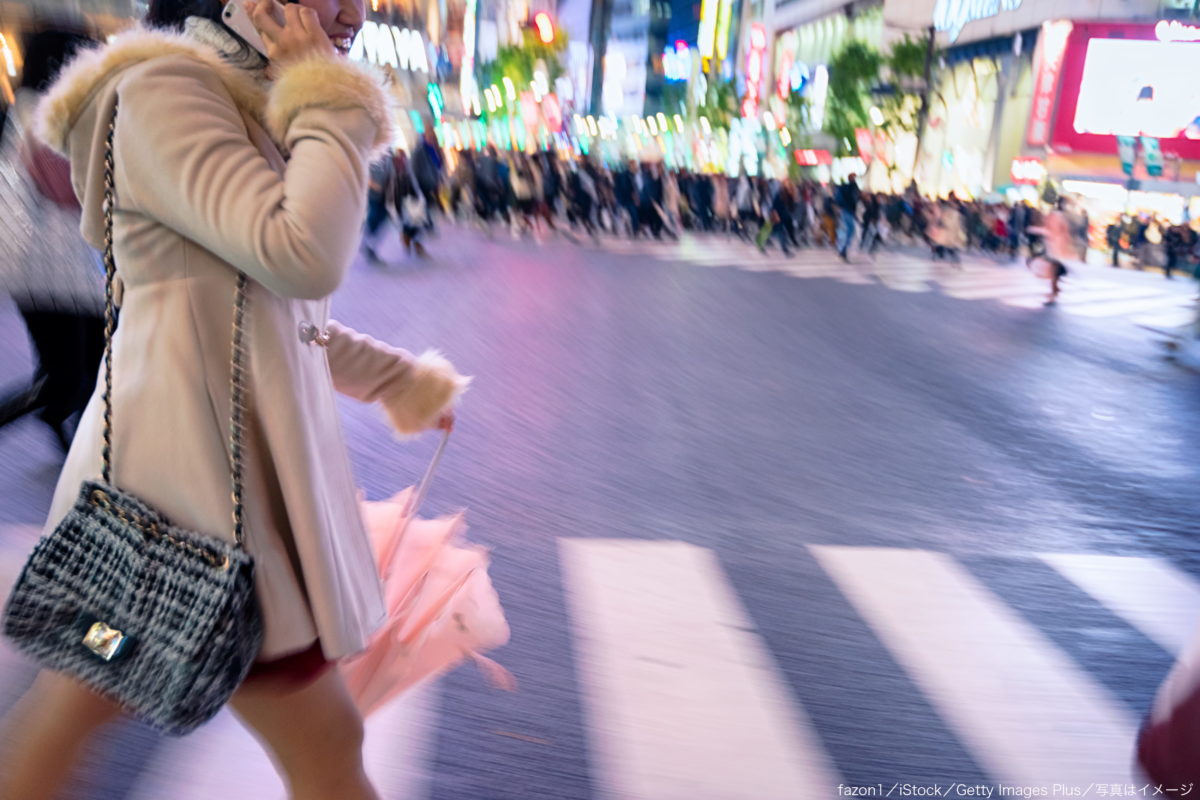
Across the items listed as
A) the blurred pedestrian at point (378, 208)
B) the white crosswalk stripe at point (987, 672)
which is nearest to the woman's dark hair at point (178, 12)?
the white crosswalk stripe at point (987, 672)

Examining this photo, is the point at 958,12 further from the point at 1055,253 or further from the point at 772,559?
the point at 772,559

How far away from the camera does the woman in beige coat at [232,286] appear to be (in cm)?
A: 125

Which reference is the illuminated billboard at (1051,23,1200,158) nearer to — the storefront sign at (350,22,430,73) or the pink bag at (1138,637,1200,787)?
the pink bag at (1138,637,1200,787)

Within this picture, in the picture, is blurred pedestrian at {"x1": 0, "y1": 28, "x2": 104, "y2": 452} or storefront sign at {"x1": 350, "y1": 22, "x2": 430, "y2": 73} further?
storefront sign at {"x1": 350, "y1": 22, "x2": 430, "y2": 73}

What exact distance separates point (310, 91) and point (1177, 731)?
168 cm

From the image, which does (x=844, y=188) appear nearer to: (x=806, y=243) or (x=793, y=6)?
(x=806, y=243)

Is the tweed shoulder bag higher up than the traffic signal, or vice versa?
the traffic signal

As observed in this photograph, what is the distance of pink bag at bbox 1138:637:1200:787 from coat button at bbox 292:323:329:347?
4.93 feet

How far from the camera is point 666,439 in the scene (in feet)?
19.2

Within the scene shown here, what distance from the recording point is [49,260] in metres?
3.39

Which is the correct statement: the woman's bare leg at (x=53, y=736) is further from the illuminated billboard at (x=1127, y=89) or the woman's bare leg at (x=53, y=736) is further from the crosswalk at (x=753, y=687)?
the illuminated billboard at (x=1127, y=89)

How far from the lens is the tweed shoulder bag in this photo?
127 cm

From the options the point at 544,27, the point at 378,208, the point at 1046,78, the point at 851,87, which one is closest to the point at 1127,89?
the point at 1046,78

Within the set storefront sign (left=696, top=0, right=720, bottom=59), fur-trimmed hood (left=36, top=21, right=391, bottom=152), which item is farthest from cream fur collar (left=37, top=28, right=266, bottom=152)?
storefront sign (left=696, top=0, right=720, bottom=59)
